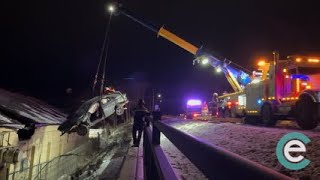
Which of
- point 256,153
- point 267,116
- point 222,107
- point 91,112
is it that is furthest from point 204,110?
point 256,153

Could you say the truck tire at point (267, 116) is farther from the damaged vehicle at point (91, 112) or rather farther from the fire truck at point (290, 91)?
the damaged vehicle at point (91, 112)

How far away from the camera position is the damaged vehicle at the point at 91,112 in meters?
17.4

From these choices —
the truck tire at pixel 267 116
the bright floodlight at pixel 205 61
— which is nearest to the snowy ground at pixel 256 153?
the truck tire at pixel 267 116

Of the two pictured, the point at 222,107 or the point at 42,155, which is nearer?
the point at 42,155

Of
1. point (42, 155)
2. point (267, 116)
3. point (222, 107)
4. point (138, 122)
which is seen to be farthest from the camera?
point (222, 107)

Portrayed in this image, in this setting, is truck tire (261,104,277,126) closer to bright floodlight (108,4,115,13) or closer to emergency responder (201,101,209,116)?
bright floodlight (108,4,115,13)

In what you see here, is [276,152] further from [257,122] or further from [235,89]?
[235,89]

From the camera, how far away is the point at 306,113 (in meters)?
12.5

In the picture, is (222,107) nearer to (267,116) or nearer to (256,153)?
(267,116)

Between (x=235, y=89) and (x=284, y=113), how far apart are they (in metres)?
11.0

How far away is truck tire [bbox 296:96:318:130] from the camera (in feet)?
40.3

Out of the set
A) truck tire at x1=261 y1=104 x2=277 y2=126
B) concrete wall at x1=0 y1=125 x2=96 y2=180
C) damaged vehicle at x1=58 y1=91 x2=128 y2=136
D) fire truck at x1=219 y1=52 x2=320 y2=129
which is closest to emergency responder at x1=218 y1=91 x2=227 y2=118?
fire truck at x1=219 y1=52 x2=320 y2=129

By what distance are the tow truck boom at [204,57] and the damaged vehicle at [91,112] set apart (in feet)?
24.0

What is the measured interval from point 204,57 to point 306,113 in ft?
43.9
